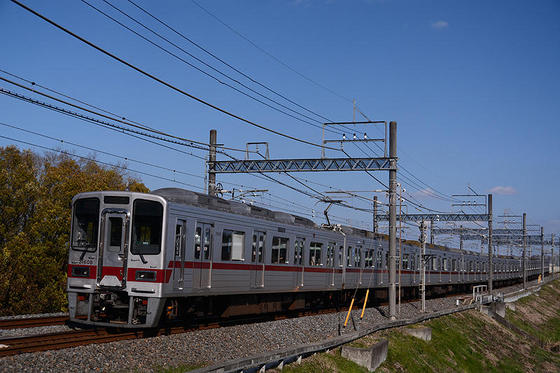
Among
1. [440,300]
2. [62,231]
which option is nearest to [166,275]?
[62,231]

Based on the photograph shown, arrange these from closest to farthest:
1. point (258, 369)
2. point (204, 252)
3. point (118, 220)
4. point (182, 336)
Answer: point (258, 369), point (182, 336), point (118, 220), point (204, 252)

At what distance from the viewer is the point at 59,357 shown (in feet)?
32.8

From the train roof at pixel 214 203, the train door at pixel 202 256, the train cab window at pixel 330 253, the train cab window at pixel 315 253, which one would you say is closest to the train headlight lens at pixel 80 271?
the train roof at pixel 214 203

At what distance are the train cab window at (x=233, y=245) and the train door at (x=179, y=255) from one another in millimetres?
1892

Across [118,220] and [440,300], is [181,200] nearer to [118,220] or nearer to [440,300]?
[118,220]

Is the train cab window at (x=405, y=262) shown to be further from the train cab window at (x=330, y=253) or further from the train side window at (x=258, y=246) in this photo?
the train side window at (x=258, y=246)

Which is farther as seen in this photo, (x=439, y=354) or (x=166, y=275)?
(x=439, y=354)

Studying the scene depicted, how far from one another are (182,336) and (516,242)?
240 feet

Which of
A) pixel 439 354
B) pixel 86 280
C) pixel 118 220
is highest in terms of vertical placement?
pixel 118 220

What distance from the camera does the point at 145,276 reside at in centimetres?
1332

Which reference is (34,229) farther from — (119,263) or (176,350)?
(176,350)

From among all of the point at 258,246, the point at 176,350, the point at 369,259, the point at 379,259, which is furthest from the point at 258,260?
the point at 379,259

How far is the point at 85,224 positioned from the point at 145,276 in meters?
1.97

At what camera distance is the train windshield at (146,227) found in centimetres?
1348
